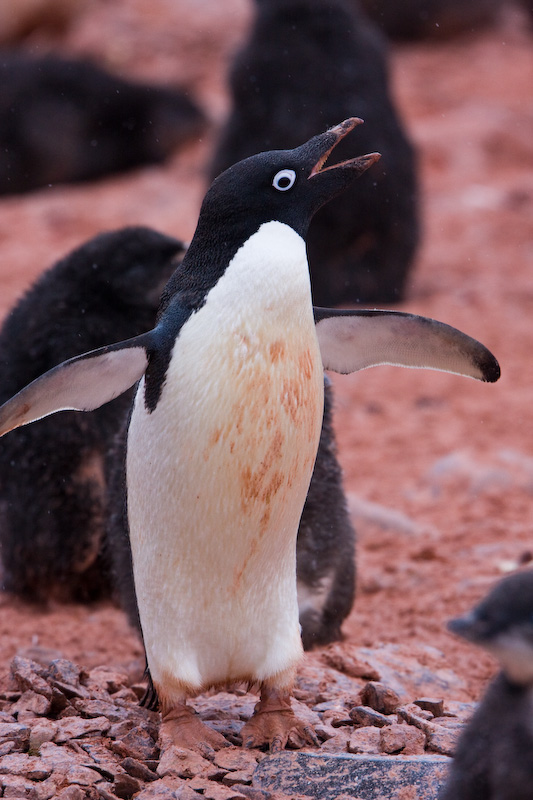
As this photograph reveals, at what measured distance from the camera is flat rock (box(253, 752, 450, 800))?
6.85 feet

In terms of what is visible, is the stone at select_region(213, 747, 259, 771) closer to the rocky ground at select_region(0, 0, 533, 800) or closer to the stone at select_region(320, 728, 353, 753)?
the rocky ground at select_region(0, 0, 533, 800)

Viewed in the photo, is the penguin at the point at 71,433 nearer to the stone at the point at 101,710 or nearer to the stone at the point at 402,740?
the stone at the point at 101,710

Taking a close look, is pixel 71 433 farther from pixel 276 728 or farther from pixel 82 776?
pixel 82 776

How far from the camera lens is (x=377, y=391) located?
5.89 meters

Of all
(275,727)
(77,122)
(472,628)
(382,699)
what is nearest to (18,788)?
(275,727)

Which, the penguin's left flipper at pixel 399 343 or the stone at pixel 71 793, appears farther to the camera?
the penguin's left flipper at pixel 399 343

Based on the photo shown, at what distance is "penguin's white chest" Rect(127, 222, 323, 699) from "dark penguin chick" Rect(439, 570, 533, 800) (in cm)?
77

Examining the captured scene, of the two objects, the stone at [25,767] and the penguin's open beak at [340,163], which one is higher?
the penguin's open beak at [340,163]

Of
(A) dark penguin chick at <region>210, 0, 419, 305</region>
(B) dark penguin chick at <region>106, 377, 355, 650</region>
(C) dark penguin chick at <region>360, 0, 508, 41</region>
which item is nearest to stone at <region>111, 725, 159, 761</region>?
(B) dark penguin chick at <region>106, 377, 355, 650</region>

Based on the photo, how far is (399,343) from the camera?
8.21 feet

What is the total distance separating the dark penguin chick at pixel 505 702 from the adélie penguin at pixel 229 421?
0.73 m

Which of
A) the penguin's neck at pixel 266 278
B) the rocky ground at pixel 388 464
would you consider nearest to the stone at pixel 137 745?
the rocky ground at pixel 388 464

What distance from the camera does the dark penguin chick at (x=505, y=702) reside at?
1.57 meters

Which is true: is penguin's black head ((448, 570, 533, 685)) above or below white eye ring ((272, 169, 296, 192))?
below
